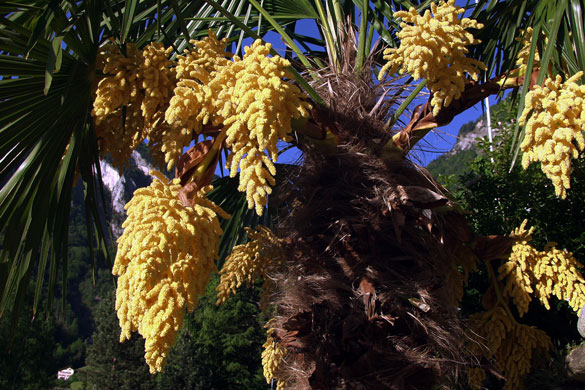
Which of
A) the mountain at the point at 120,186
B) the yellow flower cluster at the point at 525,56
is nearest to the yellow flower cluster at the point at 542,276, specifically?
the yellow flower cluster at the point at 525,56

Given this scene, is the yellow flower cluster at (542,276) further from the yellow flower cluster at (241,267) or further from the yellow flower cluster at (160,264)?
the yellow flower cluster at (160,264)

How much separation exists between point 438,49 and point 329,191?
957 mm

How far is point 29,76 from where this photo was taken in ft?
6.56

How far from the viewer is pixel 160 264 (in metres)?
1.56

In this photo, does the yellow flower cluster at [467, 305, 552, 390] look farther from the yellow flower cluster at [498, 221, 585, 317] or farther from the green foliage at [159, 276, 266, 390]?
the green foliage at [159, 276, 266, 390]

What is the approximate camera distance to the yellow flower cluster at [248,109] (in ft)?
5.24

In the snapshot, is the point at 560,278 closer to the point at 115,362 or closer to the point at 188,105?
the point at 188,105

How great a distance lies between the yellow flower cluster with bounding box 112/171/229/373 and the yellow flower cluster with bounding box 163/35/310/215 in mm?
220

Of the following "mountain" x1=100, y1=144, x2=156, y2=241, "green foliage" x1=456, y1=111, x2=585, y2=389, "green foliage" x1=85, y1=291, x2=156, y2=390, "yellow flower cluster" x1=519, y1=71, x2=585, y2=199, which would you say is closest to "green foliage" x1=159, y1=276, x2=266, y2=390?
"green foliage" x1=85, y1=291, x2=156, y2=390

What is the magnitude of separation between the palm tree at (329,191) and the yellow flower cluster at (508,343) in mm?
454

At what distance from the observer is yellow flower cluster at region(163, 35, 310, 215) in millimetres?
1599

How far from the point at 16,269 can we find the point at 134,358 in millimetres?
16620

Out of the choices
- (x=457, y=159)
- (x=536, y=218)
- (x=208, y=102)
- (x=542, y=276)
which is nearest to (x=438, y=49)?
(x=208, y=102)

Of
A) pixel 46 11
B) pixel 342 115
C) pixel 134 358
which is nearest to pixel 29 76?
pixel 46 11
